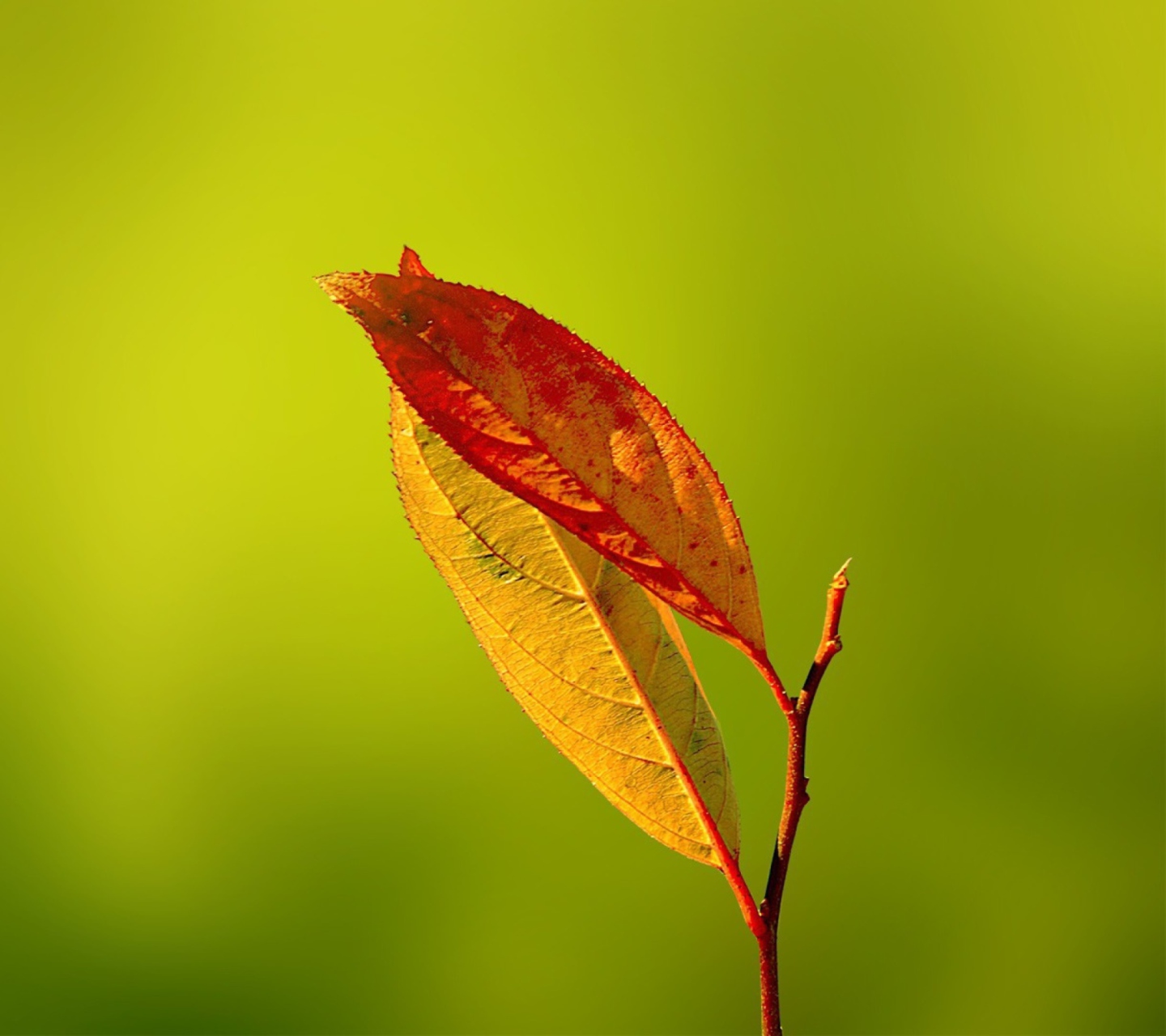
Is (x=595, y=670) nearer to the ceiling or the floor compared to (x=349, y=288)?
nearer to the floor

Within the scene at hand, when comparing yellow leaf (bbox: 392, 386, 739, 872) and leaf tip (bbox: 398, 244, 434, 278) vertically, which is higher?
leaf tip (bbox: 398, 244, 434, 278)

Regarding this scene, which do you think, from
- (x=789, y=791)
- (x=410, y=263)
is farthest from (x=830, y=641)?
(x=410, y=263)

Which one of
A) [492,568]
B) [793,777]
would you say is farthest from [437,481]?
[793,777]

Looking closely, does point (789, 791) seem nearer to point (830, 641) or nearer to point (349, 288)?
point (830, 641)

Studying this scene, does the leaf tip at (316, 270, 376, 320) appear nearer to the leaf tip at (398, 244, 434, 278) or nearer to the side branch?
the leaf tip at (398, 244, 434, 278)

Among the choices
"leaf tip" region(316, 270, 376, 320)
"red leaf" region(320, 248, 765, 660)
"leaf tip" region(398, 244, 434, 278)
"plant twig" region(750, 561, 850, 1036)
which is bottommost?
"plant twig" region(750, 561, 850, 1036)

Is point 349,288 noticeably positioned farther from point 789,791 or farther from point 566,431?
point 789,791

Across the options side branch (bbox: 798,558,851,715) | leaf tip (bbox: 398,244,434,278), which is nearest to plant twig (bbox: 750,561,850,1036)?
side branch (bbox: 798,558,851,715)
